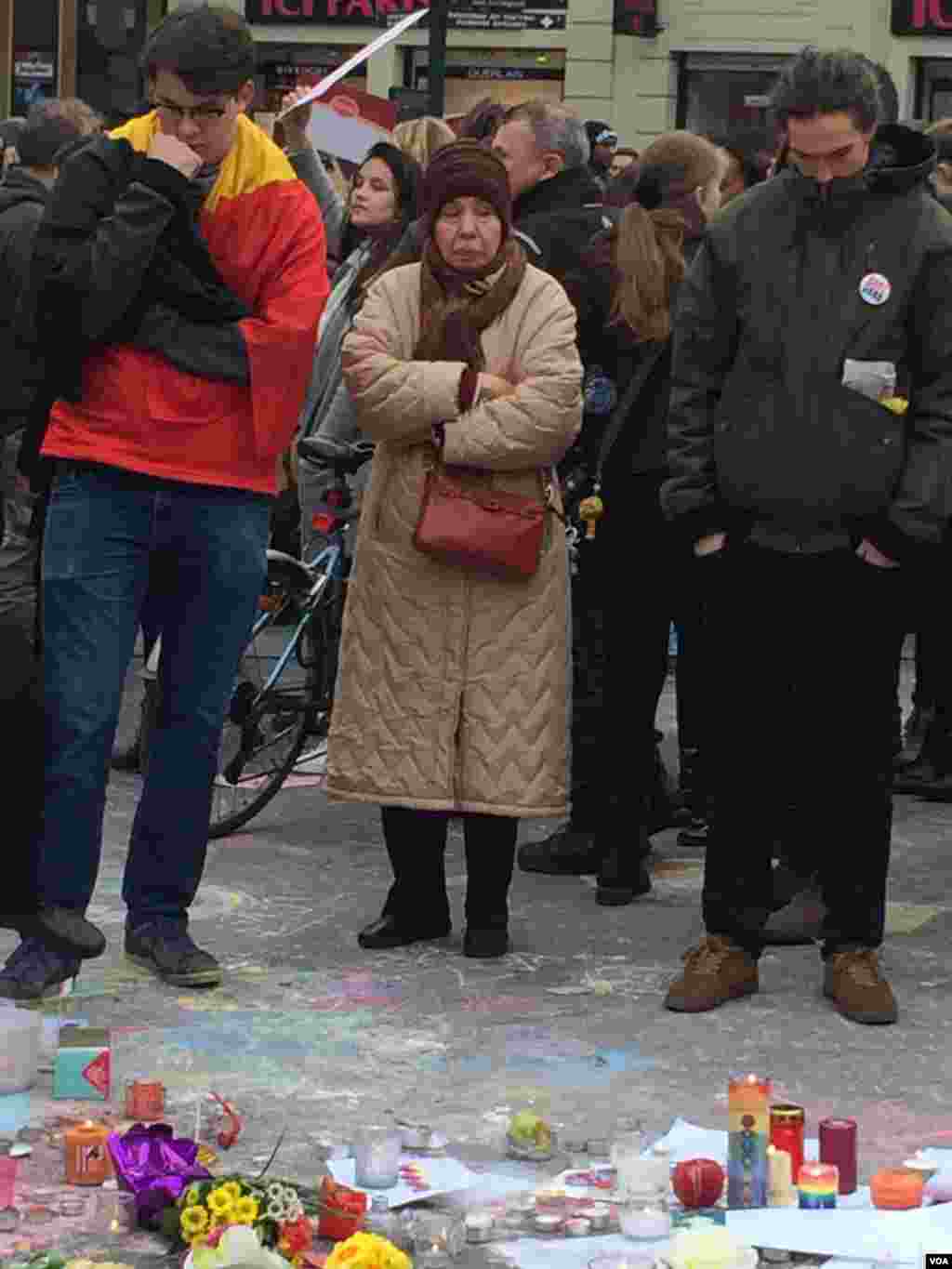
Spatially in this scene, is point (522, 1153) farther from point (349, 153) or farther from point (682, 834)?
point (349, 153)

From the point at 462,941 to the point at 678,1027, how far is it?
885 mm

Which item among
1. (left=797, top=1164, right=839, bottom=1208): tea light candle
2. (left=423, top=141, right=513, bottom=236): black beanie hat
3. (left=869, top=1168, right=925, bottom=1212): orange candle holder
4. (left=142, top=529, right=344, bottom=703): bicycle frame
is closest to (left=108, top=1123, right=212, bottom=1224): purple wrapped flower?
(left=797, top=1164, right=839, bottom=1208): tea light candle

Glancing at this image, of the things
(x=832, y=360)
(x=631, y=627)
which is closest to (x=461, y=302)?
(x=832, y=360)

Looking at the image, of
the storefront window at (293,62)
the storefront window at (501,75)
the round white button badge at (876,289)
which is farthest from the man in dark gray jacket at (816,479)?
the storefront window at (293,62)

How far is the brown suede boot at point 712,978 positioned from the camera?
6.46 meters

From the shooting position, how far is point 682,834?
8562mm

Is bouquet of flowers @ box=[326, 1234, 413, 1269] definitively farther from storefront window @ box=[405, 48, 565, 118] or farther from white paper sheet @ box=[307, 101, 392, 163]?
storefront window @ box=[405, 48, 565, 118]

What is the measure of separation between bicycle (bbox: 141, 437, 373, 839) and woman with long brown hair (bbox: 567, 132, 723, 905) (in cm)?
130

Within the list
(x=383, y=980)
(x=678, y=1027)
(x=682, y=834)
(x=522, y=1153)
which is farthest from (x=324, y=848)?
(x=522, y=1153)

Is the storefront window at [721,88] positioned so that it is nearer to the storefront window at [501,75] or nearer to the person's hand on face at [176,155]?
the storefront window at [501,75]

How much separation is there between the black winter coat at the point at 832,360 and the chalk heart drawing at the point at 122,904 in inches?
68.3

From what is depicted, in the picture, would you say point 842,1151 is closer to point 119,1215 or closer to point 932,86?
point 119,1215

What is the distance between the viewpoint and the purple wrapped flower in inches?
193

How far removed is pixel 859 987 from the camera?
6.45 metres
